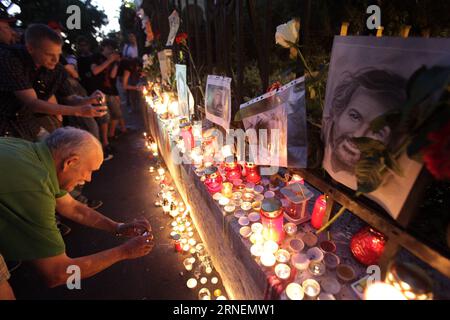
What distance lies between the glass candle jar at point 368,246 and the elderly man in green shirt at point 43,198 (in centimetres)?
145

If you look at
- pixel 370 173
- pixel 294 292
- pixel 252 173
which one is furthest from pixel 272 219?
pixel 252 173

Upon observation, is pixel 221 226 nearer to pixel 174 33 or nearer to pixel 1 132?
pixel 1 132

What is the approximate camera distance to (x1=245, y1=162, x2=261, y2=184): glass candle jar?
2053 mm

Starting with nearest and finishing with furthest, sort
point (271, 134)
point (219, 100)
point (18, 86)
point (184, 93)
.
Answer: point (271, 134), point (219, 100), point (18, 86), point (184, 93)

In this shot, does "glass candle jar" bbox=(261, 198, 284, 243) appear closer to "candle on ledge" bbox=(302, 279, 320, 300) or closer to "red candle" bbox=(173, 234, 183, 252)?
"candle on ledge" bbox=(302, 279, 320, 300)

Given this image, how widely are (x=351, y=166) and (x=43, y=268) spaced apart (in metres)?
1.93

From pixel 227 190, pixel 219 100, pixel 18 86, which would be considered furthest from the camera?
pixel 18 86

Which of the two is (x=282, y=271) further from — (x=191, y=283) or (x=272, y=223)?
(x=191, y=283)

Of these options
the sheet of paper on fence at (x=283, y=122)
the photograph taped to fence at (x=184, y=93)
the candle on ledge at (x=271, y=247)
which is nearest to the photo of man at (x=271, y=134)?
the sheet of paper on fence at (x=283, y=122)

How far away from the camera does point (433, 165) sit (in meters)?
0.67

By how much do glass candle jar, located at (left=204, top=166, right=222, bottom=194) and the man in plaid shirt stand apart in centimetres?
163

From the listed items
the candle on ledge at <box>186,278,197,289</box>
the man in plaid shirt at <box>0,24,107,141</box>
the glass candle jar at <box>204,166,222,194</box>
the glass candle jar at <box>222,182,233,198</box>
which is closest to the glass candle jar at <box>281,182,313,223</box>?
the glass candle jar at <box>222,182,233,198</box>

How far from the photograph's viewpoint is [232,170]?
214 centimetres

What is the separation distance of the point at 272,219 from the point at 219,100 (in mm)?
1340
